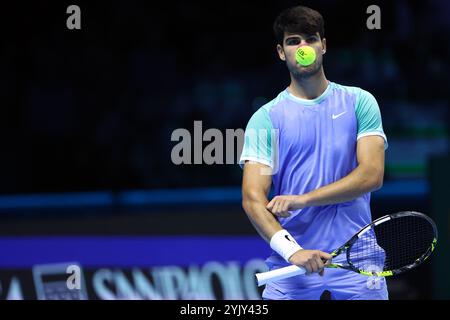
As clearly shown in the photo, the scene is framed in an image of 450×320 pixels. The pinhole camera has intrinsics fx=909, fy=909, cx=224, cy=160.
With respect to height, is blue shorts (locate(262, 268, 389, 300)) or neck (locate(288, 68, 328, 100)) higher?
neck (locate(288, 68, 328, 100))

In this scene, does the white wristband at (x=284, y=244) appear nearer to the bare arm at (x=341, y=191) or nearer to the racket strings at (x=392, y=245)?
the bare arm at (x=341, y=191)

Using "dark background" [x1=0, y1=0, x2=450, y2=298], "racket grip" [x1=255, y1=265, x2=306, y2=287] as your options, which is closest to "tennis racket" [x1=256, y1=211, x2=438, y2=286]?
"racket grip" [x1=255, y1=265, x2=306, y2=287]

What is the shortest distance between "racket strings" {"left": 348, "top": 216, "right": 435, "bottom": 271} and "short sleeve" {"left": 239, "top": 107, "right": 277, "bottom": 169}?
49cm

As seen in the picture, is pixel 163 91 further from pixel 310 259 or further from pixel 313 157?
pixel 310 259

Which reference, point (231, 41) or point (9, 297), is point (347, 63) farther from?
point (9, 297)

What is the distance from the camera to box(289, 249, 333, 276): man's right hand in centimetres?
341

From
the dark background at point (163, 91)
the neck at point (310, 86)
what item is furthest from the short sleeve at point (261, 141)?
the dark background at point (163, 91)

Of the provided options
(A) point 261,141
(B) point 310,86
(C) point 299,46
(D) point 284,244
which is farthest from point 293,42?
(D) point 284,244

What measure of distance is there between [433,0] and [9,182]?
11.1ft

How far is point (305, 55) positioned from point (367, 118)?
0.36 meters

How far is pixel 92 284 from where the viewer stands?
238 inches

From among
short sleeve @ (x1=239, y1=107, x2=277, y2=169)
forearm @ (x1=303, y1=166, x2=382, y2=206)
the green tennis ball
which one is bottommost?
forearm @ (x1=303, y1=166, x2=382, y2=206)

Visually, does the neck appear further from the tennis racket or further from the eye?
the tennis racket

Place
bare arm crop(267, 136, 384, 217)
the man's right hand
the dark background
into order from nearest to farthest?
the man's right hand < bare arm crop(267, 136, 384, 217) < the dark background
